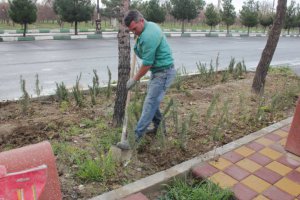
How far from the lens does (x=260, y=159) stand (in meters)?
3.17

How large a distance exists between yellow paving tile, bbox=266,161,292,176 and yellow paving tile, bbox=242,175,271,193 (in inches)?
11.0

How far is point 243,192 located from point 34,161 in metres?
1.78

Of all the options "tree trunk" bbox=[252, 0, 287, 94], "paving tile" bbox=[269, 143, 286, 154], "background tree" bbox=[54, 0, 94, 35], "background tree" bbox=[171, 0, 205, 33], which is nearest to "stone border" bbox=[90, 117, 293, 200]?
"paving tile" bbox=[269, 143, 286, 154]

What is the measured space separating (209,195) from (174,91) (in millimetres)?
3311

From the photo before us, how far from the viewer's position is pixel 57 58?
10000 mm

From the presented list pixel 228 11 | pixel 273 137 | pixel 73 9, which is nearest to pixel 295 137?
pixel 273 137

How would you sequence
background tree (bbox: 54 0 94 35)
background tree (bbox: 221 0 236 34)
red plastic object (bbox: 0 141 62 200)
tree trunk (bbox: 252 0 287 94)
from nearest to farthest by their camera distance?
red plastic object (bbox: 0 141 62 200) < tree trunk (bbox: 252 0 287 94) < background tree (bbox: 54 0 94 35) < background tree (bbox: 221 0 236 34)

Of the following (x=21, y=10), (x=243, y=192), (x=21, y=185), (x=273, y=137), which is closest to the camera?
(x=21, y=185)

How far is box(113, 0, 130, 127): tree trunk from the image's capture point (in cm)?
345

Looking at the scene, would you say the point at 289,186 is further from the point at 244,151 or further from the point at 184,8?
the point at 184,8

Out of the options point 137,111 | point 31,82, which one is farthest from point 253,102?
point 31,82

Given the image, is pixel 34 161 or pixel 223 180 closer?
pixel 34 161

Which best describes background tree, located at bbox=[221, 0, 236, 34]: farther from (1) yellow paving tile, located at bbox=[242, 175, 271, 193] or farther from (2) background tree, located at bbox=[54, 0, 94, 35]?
(1) yellow paving tile, located at bbox=[242, 175, 271, 193]

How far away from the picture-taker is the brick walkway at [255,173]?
263 centimetres
